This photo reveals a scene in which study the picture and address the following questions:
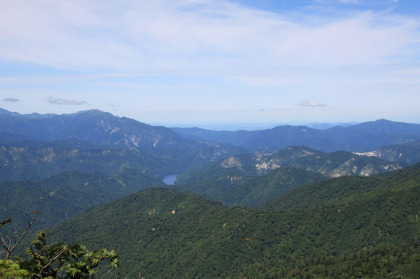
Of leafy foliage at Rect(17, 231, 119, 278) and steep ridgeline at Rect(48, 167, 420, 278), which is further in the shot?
steep ridgeline at Rect(48, 167, 420, 278)

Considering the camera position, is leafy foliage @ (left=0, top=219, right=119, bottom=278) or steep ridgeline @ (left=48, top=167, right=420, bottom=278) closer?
leafy foliage @ (left=0, top=219, right=119, bottom=278)

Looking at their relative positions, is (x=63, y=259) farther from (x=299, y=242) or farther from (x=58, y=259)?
(x=299, y=242)

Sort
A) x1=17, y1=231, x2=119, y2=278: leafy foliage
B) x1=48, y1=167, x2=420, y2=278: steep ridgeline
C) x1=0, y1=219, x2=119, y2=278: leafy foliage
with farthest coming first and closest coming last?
x1=48, y1=167, x2=420, y2=278: steep ridgeline
x1=17, y1=231, x2=119, y2=278: leafy foliage
x1=0, y1=219, x2=119, y2=278: leafy foliage

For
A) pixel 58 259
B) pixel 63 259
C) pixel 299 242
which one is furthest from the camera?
pixel 299 242

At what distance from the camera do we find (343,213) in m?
176

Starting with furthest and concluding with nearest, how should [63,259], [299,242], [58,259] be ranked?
[299,242] → [58,259] → [63,259]

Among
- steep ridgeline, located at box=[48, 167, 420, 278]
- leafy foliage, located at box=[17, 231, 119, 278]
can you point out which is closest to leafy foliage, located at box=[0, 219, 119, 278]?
leafy foliage, located at box=[17, 231, 119, 278]

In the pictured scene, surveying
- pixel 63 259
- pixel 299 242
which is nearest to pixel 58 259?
pixel 63 259

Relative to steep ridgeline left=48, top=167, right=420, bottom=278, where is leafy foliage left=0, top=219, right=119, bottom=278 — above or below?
above

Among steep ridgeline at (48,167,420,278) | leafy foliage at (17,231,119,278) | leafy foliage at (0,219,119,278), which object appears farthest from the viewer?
steep ridgeline at (48,167,420,278)

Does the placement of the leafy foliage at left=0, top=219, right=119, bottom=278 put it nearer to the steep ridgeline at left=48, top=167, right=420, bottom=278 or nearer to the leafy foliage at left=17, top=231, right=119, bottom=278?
the leafy foliage at left=17, top=231, right=119, bottom=278

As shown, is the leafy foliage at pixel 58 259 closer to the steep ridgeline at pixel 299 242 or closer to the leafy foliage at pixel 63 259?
the leafy foliage at pixel 63 259

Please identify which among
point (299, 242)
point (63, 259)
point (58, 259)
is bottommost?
point (299, 242)

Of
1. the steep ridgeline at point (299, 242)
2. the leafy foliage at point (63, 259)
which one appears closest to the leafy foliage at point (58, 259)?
the leafy foliage at point (63, 259)
